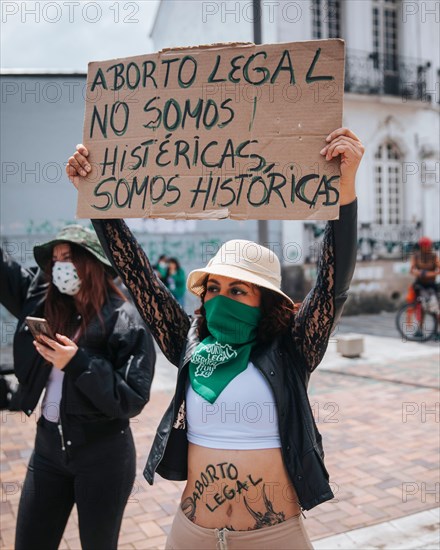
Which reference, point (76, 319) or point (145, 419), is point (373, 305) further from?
point (76, 319)

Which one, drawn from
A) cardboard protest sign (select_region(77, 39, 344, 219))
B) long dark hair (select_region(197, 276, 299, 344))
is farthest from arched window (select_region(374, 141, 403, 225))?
cardboard protest sign (select_region(77, 39, 344, 219))

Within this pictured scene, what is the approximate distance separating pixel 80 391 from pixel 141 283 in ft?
2.00

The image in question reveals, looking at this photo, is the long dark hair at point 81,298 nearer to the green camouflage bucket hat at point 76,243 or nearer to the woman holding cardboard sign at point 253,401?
the green camouflage bucket hat at point 76,243

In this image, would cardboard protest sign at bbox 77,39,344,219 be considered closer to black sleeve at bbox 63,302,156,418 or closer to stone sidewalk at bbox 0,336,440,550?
black sleeve at bbox 63,302,156,418

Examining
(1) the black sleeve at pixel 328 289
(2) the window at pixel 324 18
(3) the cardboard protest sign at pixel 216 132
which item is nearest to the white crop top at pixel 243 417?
(1) the black sleeve at pixel 328 289

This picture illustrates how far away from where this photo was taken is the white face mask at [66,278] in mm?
2795

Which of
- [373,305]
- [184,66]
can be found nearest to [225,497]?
[184,66]

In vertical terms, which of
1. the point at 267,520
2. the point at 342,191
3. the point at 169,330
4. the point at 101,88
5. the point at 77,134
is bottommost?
the point at 267,520

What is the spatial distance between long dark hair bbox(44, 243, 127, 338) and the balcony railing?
597 inches

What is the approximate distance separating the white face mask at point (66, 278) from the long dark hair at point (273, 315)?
82 cm

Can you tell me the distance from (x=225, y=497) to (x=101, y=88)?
150 cm

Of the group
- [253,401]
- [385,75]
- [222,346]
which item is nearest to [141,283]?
[222,346]

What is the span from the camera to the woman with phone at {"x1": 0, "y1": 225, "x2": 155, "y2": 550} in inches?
99.2

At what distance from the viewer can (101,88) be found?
2.16 m
